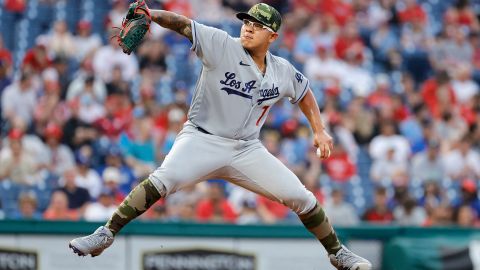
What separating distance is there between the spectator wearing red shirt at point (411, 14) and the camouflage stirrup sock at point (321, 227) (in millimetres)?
10133

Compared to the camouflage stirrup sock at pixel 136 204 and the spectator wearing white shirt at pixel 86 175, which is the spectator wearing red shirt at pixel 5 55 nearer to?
the spectator wearing white shirt at pixel 86 175

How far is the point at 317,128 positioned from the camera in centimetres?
739

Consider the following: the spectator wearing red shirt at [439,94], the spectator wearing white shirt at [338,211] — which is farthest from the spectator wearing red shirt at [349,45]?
the spectator wearing white shirt at [338,211]

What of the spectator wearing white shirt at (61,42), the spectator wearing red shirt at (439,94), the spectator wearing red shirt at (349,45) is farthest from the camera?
the spectator wearing red shirt at (349,45)

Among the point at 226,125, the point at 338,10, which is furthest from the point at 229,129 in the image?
the point at 338,10

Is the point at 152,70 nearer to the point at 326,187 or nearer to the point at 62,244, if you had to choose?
the point at 326,187

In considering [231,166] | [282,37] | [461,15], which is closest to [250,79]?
[231,166]

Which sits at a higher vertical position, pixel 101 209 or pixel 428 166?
pixel 101 209

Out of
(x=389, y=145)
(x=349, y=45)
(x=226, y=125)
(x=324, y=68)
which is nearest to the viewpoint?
(x=226, y=125)

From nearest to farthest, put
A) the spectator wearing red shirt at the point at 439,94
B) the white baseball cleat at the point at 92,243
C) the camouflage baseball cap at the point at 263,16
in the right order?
the white baseball cleat at the point at 92,243 → the camouflage baseball cap at the point at 263,16 → the spectator wearing red shirt at the point at 439,94

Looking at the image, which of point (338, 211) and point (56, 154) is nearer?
point (338, 211)

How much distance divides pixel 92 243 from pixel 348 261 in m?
1.84

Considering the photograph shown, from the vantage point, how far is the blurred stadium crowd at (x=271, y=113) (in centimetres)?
1179

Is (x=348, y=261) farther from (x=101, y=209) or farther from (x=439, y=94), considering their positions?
(x=439, y=94)
